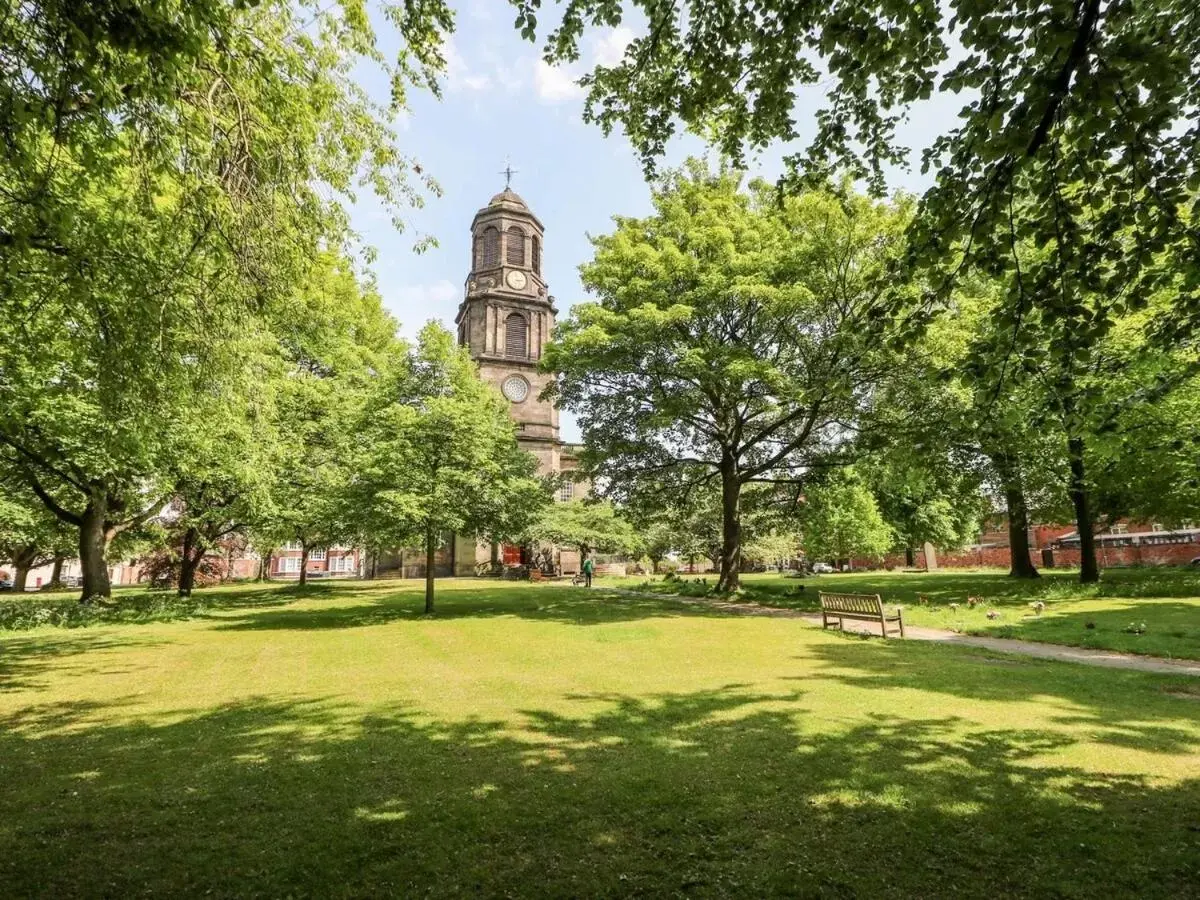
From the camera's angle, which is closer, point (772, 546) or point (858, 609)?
point (858, 609)

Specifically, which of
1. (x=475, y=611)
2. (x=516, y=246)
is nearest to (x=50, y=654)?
(x=475, y=611)

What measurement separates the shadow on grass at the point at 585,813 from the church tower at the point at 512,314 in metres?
47.6

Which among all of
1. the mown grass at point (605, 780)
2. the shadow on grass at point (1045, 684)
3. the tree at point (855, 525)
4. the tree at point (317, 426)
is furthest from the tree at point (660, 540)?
the mown grass at point (605, 780)

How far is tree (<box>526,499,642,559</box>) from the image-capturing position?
134ft

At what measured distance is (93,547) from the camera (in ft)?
67.7

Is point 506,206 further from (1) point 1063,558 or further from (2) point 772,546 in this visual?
(1) point 1063,558

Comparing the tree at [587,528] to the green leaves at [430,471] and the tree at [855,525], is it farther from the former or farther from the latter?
the green leaves at [430,471]

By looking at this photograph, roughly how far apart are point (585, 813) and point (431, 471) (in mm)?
15868

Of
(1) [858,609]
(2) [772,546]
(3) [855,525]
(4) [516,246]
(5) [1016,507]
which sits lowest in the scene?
(1) [858,609]

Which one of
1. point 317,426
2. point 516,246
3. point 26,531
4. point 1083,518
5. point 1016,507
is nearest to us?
point 1083,518

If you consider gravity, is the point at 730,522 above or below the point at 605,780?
above

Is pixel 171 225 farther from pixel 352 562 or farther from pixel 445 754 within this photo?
pixel 352 562

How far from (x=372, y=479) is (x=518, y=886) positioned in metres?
16.6

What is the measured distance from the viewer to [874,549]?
4391 cm
